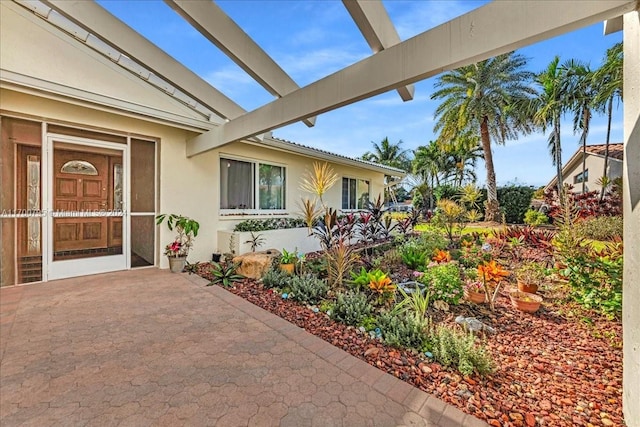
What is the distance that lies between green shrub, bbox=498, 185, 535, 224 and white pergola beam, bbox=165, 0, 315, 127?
17.1 meters

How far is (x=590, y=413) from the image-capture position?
6.93 ft

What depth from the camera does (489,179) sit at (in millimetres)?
17078

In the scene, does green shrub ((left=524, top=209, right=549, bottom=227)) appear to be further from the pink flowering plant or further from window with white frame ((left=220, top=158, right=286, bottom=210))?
the pink flowering plant

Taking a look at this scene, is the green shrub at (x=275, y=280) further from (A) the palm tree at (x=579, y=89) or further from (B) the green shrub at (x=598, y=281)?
(A) the palm tree at (x=579, y=89)

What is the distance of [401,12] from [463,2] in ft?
2.73

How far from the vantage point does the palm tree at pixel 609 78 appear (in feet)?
28.4

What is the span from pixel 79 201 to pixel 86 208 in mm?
176

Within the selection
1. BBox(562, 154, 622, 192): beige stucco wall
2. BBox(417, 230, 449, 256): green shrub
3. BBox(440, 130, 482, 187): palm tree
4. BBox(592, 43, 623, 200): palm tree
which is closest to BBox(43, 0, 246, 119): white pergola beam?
BBox(417, 230, 449, 256): green shrub

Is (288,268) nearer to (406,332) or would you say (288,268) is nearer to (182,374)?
(406,332)

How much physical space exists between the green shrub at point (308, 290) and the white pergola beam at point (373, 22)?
138 inches

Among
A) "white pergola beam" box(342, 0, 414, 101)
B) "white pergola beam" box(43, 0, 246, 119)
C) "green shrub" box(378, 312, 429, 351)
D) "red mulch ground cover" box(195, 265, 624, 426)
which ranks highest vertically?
"white pergola beam" box(43, 0, 246, 119)

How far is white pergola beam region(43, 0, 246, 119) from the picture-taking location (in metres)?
3.89

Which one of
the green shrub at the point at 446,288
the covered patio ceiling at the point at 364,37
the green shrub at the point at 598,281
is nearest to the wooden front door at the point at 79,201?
the covered patio ceiling at the point at 364,37

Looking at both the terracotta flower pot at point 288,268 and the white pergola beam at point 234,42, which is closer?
the white pergola beam at point 234,42
